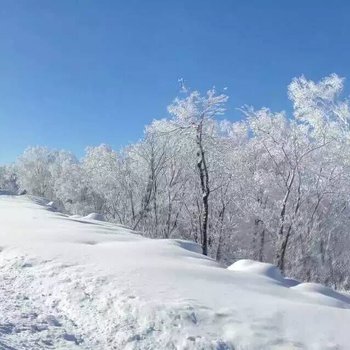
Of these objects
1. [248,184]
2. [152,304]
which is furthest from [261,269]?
[248,184]

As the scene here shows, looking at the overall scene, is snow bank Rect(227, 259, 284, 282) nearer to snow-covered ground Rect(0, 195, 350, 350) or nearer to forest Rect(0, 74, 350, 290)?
snow-covered ground Rect(0, 195, 350, 350)

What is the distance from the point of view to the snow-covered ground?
15.4 feet

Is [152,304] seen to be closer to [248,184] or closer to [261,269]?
[261,269]

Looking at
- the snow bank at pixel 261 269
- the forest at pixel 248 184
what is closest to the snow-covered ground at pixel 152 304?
the snow bank at pixel 261 269

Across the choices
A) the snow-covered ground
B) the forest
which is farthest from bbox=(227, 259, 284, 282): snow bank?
the forest

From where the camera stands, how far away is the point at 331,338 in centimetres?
477

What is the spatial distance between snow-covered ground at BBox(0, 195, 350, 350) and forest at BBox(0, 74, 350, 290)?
584 inches

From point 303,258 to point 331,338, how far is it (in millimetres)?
21061

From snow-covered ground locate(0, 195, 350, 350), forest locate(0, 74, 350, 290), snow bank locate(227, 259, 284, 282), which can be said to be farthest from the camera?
forest locate(0, 74, 350, 290)

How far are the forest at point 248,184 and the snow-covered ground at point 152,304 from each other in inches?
584

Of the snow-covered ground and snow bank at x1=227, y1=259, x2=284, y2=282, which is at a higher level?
snow bank at x1=227, y1=259, x2=284, y2=282

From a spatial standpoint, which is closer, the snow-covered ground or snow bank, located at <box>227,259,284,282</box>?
the snow-covered ground

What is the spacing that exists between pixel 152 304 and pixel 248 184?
76.6 ft

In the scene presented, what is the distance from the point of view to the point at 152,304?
5.41 meters
